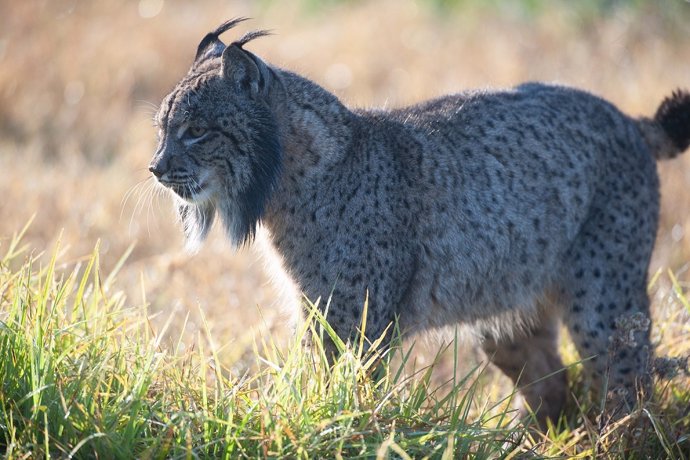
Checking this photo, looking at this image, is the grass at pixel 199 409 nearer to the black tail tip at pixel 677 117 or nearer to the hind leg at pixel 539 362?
the hind leg at pixel 539 362

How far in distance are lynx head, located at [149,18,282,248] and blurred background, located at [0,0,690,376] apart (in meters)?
1.70

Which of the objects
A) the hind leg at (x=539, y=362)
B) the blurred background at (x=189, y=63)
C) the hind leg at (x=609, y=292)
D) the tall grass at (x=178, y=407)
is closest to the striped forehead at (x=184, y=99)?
the tall grass at (x=178, y=407)

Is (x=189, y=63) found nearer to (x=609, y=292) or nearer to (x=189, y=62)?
(x=189, y=62)

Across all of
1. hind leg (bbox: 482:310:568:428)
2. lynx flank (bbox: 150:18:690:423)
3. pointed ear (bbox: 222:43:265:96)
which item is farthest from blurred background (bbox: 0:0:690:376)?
pointed ear (bbox: 222:43:265:96)

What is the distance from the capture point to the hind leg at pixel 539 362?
5.51 metres

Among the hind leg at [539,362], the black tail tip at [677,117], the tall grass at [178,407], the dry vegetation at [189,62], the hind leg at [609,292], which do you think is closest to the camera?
the tall grass at [178,407]

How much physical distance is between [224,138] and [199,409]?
48.8 inches

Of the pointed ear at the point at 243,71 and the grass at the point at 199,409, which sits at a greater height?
the pointed ear at the point at 243,71

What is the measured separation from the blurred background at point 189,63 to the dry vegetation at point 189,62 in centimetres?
2

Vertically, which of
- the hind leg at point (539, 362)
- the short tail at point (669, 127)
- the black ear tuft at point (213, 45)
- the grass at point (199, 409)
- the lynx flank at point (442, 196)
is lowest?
the hind leg at point (539, 362)

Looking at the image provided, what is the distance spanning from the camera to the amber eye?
175 inches

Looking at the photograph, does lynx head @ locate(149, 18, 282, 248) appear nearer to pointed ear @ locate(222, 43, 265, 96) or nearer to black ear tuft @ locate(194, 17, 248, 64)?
pointed ear @ locate(222, 43, 265, 96)

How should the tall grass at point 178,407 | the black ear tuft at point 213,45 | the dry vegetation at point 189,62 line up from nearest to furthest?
the tall grass at point 178,407
the black ear tuft at point 213,45
the dry vegetation at point 189,62

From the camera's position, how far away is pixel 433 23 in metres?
13.2
